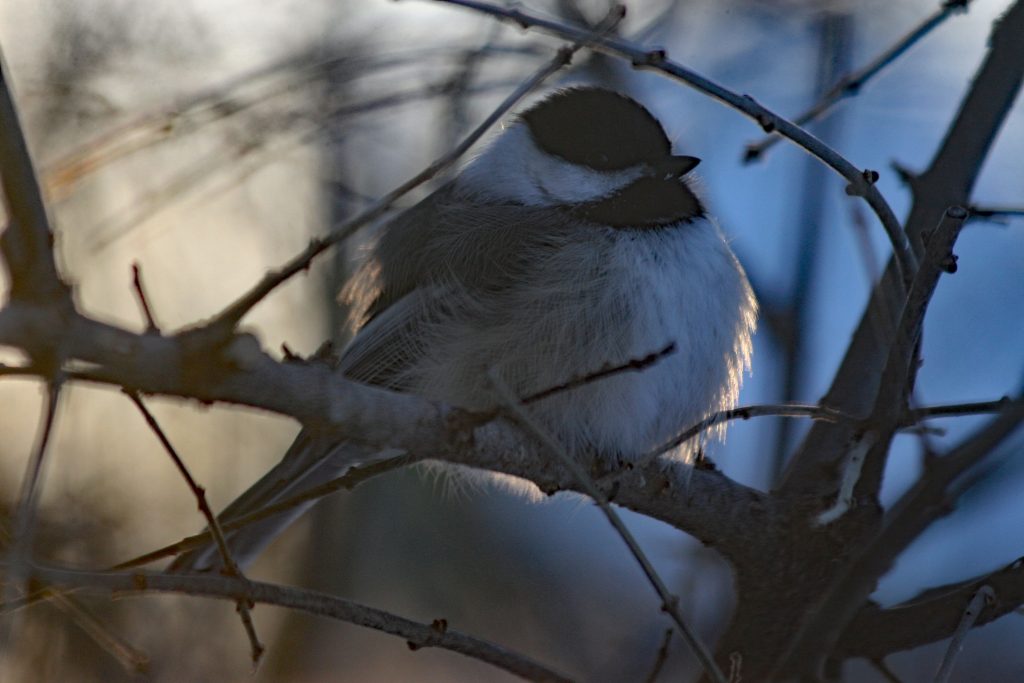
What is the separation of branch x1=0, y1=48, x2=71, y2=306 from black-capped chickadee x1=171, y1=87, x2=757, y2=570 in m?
1.59

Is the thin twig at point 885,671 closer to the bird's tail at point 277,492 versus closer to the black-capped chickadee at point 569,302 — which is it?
the black-capped chickadee at point 569,302

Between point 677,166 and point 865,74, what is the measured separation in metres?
0.75

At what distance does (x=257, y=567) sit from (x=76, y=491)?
117 cm

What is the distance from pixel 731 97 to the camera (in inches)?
98.8

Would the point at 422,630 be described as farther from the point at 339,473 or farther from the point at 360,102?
the point at 360,102

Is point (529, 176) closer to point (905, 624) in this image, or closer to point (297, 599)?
point (905, 624)

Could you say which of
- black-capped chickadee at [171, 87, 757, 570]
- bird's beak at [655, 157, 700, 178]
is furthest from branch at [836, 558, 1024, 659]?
bird's beak at [655, 157, 700, 178]

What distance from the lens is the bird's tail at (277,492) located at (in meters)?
3.21

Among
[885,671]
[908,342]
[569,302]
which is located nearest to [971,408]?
[908,342]

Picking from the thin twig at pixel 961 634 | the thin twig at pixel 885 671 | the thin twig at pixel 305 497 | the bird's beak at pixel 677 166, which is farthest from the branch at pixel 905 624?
the bird's beak at pixel 677 166

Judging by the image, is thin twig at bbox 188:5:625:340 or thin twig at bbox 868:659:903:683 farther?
thin twig at bbox 868:659:903:683

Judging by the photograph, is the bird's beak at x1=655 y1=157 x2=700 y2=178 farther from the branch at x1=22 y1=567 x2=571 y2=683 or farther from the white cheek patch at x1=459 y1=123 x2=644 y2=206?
the branch at x1=22 y1=567 x2=571 y2=683

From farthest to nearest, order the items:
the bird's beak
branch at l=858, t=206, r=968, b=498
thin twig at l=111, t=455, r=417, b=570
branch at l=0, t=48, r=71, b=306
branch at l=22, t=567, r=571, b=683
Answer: the bird's beak, thin twig at l=111, t=455, r=417, b=570, branch at l=858, t=206, r=968, b=498, branch at l=22, t=567, r=571, b=683, branch at l=0, t=48, r=71, b=306

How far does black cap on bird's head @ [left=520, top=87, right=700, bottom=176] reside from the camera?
12.5 feet
